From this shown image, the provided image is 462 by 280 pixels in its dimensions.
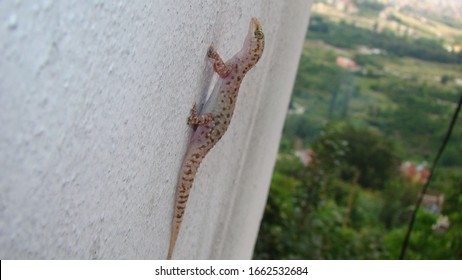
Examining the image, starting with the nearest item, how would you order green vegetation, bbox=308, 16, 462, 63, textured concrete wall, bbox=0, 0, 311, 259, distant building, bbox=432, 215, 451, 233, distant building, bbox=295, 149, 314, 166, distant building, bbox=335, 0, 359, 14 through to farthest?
1. textured concrete wall, bbox=0, 0, 311, 259
2. distant building, bbox=432, 215, 451, 233
3. distant building, bbox=295, 149, 314, 166
4. green vegetation, bbox=308, 16, 462, 63
5. distant building, bbox=335, 0, 359, 14

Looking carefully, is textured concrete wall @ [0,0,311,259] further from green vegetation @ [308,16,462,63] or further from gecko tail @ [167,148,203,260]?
green vegetation @ [308,16,462,63]

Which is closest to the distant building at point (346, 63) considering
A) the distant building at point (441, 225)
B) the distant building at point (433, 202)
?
the distant building at point (433, 202)

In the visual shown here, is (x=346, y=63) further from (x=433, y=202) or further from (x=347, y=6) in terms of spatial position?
(x=433, y=202)

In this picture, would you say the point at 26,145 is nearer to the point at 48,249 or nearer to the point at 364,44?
the point at 48,249

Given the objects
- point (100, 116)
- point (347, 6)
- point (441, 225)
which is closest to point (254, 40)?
point (100, 116)

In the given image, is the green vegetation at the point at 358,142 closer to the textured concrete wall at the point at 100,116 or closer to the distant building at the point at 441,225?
the distant building at the point at 441,225

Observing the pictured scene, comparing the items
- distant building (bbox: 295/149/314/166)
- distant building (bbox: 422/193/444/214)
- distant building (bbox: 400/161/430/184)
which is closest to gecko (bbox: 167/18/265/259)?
distant building (bbox: 295/149/314/166)

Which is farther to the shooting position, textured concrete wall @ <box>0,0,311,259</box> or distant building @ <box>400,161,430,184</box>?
distant building @ <box>400,161,430,184</box>
